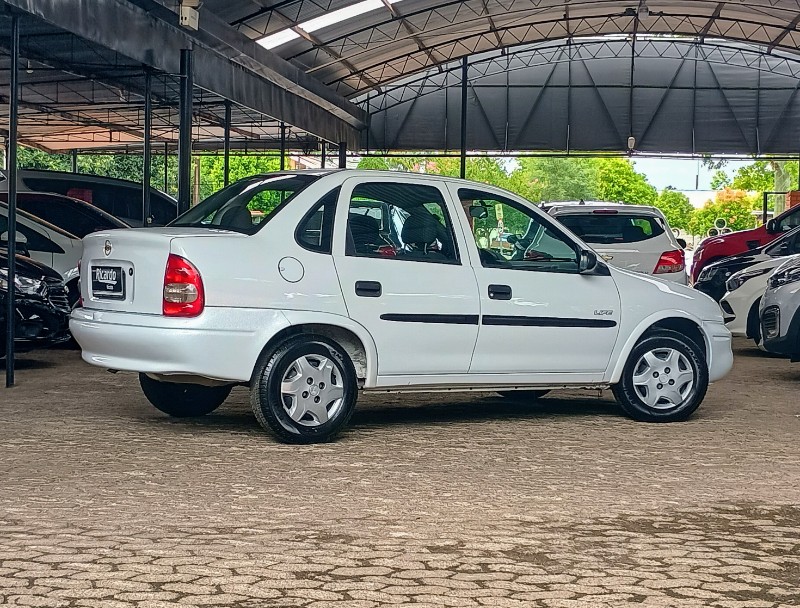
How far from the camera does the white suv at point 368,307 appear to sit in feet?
24.9

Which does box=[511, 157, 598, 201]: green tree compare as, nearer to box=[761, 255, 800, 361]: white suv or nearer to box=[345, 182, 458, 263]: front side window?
box=[761, 255, 800, 361]: white suv

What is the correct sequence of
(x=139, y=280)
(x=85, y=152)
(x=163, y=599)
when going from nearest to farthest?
(x=163, y=599), (x=139, y=280), (x=85, y=152)

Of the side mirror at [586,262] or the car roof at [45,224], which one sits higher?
the car roof at [45,224]

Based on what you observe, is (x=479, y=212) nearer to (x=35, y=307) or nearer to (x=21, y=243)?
(x=35, y=307)

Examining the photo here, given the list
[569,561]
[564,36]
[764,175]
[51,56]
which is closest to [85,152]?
[564,36]

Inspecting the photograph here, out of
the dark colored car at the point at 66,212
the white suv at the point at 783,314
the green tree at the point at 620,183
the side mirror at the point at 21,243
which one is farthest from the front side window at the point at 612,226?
the green tree at the point at 620,183

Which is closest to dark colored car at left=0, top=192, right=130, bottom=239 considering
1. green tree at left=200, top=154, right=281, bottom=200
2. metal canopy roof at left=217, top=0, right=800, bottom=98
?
metal canopy roof at left=217, top=0, right=800, bottom=98

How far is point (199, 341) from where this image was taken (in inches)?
294

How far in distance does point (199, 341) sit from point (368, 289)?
→ 1.18 m

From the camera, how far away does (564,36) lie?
1325 inches

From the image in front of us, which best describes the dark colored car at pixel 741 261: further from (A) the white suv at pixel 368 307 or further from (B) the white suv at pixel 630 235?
(A) the white suv at pixel 368 307

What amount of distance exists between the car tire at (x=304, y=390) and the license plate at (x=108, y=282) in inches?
40.9

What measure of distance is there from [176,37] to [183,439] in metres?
10.2

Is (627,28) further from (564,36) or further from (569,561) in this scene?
(569,561)
